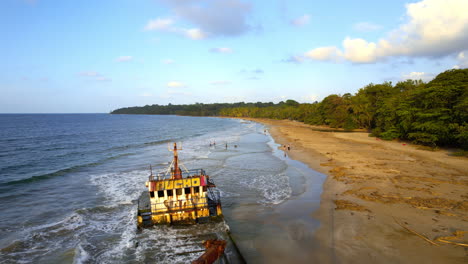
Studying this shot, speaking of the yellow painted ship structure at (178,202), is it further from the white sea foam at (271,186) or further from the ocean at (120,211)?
the white sea foam at (271,186)

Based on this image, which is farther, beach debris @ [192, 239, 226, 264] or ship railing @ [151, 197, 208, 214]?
ship railing @ [151, 197, 208, 214]

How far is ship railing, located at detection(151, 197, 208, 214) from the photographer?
19766mm

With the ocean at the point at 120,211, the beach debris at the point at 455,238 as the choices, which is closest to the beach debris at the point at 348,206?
the ocean at the point at 120,211

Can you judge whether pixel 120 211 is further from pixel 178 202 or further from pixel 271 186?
pixel 271 186

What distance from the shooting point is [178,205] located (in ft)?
66.0

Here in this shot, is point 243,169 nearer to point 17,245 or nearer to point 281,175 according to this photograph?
point 281,175

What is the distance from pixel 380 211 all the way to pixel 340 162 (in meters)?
19.7

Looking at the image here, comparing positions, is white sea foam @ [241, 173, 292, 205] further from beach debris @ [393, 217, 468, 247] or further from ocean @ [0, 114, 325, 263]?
beach debris @ [393, 217, 468, 247]

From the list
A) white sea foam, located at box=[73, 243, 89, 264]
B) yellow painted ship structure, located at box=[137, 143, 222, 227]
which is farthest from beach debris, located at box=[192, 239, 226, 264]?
white sea foam, located at box=[73, 243, 89, 264]

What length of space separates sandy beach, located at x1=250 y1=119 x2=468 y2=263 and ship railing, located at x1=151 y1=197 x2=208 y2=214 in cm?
891

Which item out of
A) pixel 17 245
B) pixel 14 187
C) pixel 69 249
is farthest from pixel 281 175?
pixel 14 187

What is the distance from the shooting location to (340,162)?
3991 cm

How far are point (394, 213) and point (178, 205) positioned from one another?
17169 millimetres

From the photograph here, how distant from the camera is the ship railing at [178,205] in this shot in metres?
19.8
